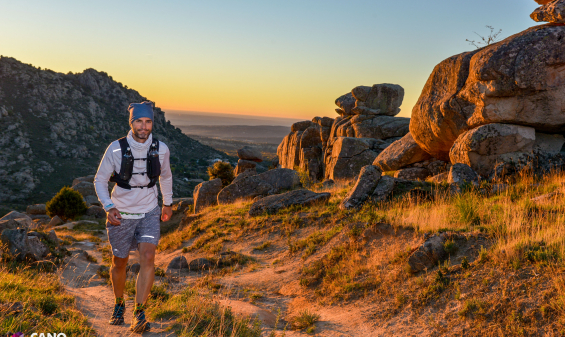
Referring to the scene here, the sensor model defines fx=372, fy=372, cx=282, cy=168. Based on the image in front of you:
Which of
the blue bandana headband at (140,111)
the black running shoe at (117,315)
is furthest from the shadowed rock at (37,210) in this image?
the blue bandana headband at (140,111)

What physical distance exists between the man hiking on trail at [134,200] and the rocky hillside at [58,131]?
52.8 metres

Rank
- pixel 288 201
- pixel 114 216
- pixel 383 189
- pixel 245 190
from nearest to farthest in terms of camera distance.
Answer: pixel 114 216
pixel 383 189
pixel 288 201
pixel 245 190

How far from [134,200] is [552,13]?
553 inches

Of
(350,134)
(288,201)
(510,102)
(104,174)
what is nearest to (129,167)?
(104,174)

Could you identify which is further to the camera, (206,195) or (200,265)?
(206,195)

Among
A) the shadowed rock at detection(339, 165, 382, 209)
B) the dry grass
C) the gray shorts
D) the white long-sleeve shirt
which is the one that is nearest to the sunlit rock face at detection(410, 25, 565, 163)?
the shadowed rock at detection(339, 165, 382, 209)

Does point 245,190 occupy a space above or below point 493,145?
below

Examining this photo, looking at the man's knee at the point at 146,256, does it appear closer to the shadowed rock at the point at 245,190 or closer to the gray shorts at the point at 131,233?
the gray shorts at the point at 131,233

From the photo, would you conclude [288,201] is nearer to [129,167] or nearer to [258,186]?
[258,186]

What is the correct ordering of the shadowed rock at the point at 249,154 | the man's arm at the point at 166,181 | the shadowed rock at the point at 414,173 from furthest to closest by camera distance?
the shadowed rock at the point at 249,154 → the shadowed rock at the point at 414,173 → the man's arm at the point at 166,181

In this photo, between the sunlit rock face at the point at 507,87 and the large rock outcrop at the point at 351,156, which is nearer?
the sunlit rock face at the point at 507,87

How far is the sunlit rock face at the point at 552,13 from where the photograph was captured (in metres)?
12.0

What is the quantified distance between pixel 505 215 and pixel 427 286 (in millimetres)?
2676

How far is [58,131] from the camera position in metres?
68.8
